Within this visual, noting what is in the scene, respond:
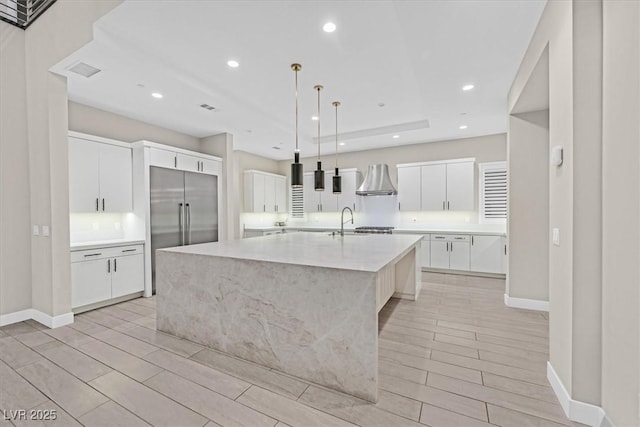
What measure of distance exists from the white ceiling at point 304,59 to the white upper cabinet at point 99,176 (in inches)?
26.1

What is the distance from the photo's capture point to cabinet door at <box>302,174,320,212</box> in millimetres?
7094

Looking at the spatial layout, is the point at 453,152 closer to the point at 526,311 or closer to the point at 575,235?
the point at 526,311

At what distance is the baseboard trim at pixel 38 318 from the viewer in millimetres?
3068

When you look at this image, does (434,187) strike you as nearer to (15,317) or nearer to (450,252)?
(450,252)

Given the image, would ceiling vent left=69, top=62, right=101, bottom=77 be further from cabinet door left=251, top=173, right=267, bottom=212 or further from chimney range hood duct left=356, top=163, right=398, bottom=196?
chimney range hood duct left=356, top=163, right=398, bottom=196

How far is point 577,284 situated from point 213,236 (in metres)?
5.09

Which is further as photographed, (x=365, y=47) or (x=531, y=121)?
(x=531, y=121)

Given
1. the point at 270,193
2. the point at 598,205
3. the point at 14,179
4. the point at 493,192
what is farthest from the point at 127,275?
the point at 493,192

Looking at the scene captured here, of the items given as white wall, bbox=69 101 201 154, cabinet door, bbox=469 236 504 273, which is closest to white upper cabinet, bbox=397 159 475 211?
cabinet door, bbox=469 236 504 273

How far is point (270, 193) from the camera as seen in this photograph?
23.8 ft

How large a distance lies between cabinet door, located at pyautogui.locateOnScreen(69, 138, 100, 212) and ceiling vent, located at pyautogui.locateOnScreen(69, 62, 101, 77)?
0.94m

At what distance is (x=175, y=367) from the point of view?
2.21 metres

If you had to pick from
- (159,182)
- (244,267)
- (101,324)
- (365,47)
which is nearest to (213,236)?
(159,182)

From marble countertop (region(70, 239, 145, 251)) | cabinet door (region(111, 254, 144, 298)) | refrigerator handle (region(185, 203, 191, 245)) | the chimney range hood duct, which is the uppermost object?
the chimney range hood duct
